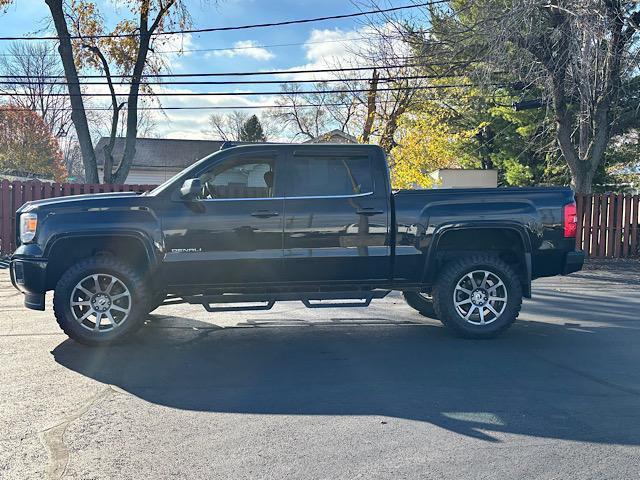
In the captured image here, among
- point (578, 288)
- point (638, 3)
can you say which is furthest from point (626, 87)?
point (578, 288)

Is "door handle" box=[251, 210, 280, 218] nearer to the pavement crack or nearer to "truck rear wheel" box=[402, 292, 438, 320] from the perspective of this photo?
the pavement crack

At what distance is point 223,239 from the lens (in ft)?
20.1

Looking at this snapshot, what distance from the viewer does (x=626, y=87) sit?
16.8 meters

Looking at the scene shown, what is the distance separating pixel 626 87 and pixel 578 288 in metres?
8.82

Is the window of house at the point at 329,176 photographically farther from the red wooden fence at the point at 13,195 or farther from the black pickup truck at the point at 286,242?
the red wooden fence at the point at 13,195

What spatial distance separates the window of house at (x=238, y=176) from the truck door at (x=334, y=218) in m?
0.22

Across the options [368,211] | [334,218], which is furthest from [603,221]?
[334,218]

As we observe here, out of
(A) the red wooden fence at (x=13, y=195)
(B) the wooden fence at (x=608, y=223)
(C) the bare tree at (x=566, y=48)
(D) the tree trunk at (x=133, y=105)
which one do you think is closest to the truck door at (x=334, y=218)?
(C) the bare tree at (x=566, y=48)

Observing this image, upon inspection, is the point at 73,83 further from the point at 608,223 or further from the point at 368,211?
the point at 608,223

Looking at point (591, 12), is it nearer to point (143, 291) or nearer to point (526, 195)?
point (526, 195)

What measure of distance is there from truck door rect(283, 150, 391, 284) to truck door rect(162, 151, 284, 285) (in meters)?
0.18

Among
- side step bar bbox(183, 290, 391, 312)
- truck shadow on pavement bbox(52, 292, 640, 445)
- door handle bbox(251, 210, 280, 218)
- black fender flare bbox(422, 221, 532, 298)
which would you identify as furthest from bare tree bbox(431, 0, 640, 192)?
door handle bbox(251, 210, 280, 218)

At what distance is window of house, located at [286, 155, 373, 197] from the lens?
6422 mm

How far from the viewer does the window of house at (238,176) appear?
6379 millimetres
